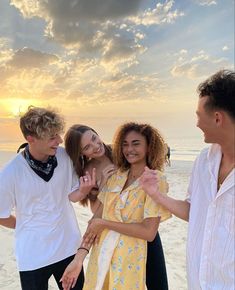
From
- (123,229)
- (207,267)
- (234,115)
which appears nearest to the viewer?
(234,115)

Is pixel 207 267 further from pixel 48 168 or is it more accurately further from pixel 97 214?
pixel 48 168

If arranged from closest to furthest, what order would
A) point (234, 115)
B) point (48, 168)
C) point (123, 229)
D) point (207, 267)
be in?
point (234, 115) < point (207, 267) < point (123, 229) < point (48, 168)

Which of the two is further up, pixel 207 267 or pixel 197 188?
pixel 197 188

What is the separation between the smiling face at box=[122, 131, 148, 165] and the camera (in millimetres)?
2420

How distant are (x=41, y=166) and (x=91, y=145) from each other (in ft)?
1.47

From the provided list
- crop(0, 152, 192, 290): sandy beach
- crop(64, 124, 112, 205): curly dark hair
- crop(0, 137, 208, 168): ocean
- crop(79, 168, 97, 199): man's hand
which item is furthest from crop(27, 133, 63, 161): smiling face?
crop(0, 137, 208, 168): ocean

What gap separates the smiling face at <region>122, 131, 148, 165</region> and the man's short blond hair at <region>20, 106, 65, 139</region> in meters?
0.57

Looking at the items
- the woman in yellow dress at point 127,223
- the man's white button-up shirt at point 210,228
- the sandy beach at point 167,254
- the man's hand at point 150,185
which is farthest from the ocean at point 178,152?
the man's white button-up shirt at point 210,228

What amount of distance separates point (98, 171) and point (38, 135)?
59cm

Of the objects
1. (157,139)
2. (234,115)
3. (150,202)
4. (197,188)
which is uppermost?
(234,115)

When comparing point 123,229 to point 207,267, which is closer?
point 207,267

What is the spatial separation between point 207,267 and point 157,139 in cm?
100

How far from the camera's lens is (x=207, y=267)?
Result: 1826 mm

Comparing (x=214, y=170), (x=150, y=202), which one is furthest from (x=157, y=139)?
(x=214, y=170)
